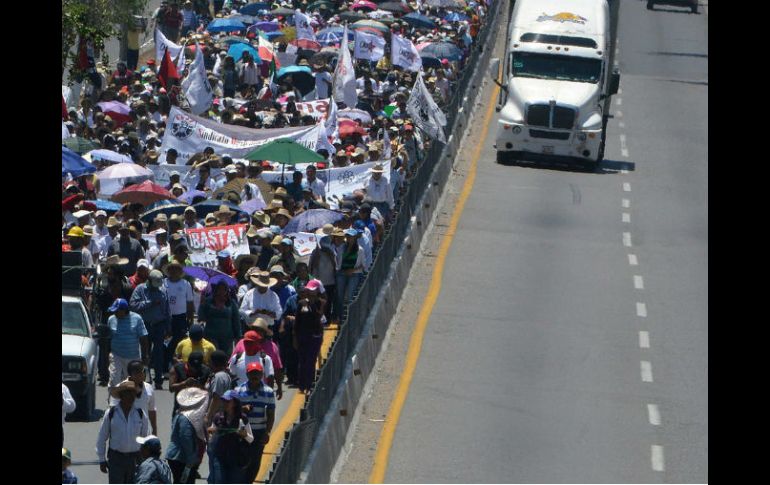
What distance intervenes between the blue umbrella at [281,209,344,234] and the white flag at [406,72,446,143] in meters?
7.94

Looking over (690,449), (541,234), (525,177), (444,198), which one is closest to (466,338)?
(690,449)

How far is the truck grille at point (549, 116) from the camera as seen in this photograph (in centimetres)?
4047

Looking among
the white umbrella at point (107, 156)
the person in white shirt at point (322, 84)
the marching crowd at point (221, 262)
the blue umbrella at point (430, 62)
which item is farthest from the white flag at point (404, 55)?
the white umbrella at point (107, 156)

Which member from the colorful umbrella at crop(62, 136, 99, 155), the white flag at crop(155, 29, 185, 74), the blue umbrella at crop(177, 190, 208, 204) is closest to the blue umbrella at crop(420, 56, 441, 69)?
the white flag at crop(155, 29, 185, 74)

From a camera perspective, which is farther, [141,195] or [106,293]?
[141,195]

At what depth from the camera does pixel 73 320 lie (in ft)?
68.0

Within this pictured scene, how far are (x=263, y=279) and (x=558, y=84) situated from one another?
19937 mm

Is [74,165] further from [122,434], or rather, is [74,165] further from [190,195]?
[122,434]

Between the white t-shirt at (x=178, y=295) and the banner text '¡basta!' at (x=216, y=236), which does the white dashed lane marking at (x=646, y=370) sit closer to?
the banner text '¡basta!' at (x=216, y=236)

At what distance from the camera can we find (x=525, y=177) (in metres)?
41.0

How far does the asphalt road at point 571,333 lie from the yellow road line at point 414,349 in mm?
125

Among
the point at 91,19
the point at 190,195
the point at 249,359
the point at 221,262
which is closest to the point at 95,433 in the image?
the point at 249,359
